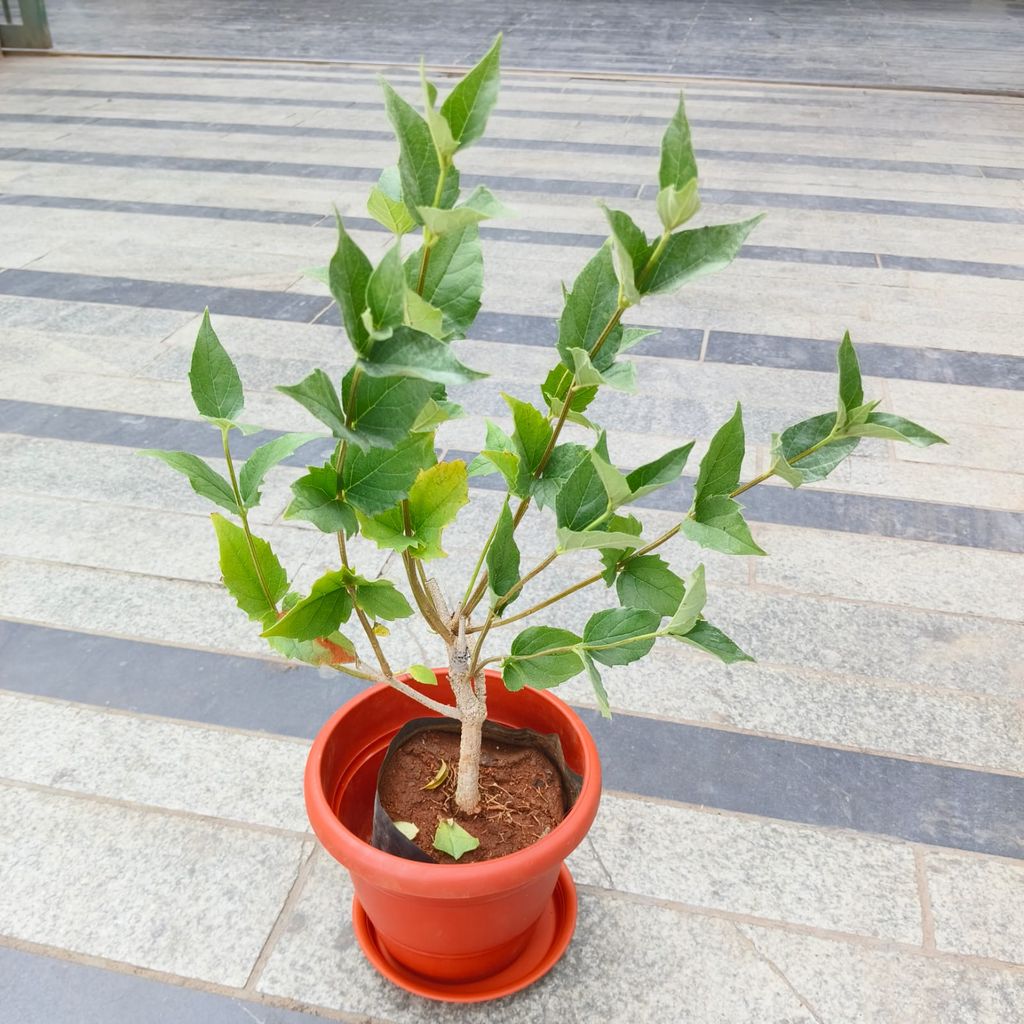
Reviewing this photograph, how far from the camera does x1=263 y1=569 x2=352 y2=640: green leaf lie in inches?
38.9

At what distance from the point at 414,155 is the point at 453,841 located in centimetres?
75

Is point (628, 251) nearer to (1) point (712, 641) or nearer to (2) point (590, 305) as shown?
(2) point (590, 305)

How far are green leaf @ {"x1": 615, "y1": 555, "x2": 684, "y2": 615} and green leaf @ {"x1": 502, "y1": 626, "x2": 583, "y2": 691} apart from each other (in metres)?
0.09

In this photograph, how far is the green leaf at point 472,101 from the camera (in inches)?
31.0

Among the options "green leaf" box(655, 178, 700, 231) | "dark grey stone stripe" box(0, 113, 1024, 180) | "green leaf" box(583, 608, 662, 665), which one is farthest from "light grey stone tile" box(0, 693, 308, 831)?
"dark grey stone stripe" box(0, 113, 1024, 180)

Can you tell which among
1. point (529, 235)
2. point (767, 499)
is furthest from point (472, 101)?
point (529, 235)

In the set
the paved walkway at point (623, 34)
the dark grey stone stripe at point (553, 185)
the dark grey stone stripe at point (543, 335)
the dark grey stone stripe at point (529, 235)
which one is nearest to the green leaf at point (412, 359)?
the dark grey stone stripe at point (543, 335)

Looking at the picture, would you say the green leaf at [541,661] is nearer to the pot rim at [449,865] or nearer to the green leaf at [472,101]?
the pot rim at [449,865]

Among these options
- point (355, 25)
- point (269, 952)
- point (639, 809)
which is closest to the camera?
point (269, 952)

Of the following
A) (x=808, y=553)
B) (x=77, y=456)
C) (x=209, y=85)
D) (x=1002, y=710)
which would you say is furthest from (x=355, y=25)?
(x=1002, y=710)

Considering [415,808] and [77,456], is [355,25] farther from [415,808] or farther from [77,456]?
[415,808]

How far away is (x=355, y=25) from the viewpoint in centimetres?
844

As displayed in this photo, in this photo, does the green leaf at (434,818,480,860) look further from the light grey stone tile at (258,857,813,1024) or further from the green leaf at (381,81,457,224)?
the green leaf at (381,81,457,224)

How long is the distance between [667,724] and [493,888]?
0.73m
